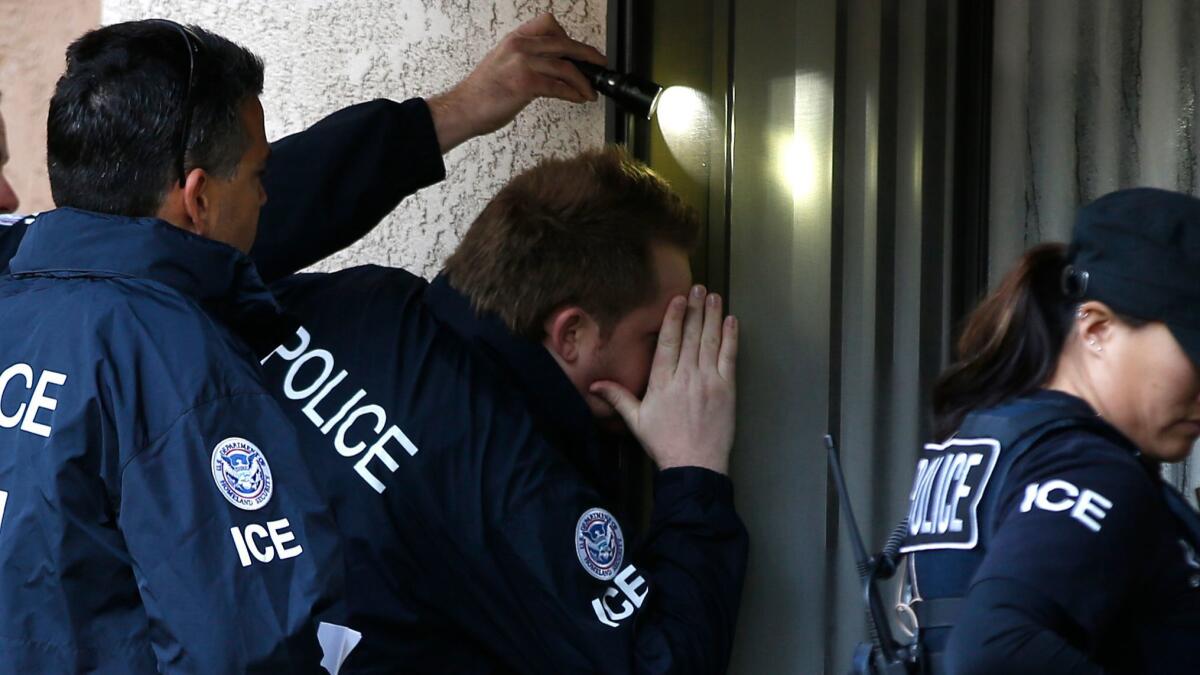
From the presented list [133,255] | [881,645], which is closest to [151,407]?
[133,255]

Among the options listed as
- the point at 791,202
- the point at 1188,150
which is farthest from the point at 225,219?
the point at 1188,150

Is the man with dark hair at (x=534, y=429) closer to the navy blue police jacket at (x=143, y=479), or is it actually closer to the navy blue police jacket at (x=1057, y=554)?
the navy blue police jacket at (x=143, y=479)

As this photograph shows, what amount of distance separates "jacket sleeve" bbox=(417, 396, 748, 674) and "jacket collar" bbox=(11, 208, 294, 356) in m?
0.58

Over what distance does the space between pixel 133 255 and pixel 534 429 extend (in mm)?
779

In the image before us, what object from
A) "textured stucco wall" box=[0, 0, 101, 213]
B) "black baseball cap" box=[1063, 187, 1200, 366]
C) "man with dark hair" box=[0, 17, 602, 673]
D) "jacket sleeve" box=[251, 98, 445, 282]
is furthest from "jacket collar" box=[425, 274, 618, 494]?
"textured stucco wall" box=[0, 0, 101, 213]

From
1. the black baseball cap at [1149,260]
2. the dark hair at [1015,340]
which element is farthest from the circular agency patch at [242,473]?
the black baseball cap at [1149,260]

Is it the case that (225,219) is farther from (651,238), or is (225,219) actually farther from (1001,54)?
(1001,54)

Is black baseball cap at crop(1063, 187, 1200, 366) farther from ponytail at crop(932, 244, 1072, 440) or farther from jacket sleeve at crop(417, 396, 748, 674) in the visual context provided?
jacket sleeve at crop(417, 396, 748, 674)

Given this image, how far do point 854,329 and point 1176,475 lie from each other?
2.27ft

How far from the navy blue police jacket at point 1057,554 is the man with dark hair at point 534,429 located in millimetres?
649

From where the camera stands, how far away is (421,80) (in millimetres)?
3373

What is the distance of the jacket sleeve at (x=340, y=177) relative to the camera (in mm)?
2891

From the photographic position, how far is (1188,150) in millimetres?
3016

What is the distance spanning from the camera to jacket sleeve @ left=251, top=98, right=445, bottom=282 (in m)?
2.89
